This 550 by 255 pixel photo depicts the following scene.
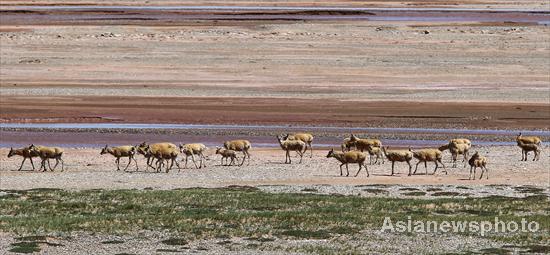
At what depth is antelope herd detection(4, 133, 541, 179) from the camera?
35156mm

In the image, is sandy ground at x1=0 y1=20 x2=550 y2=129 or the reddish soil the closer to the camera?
the reddish soil

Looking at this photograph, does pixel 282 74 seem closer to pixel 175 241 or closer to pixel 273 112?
pixel 273 112

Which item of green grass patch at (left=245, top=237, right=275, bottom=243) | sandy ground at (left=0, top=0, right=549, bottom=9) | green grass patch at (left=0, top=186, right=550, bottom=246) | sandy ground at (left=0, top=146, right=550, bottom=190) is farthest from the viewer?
sandy ground at (left=0, top=0, right=549, bottom=9)

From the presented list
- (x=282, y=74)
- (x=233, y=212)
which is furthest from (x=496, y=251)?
(x=282, y=74)

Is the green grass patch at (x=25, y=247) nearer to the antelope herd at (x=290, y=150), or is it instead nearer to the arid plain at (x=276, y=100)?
the arid plain at (x=276, y=100)

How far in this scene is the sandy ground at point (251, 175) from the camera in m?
33.3

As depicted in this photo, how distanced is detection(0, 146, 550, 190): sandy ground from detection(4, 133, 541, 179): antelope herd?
1.18 ft

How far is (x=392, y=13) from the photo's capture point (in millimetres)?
103812

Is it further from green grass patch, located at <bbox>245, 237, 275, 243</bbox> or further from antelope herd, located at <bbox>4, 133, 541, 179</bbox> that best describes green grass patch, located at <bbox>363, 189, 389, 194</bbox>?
green grass patch, located at <bbox>245, 237, 275, 243</bbox>

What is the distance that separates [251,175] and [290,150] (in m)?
4.35

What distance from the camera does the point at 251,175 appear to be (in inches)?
1389

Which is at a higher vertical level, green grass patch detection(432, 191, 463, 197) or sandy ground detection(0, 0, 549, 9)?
sandy ground detection(0, 0, 549, 9)

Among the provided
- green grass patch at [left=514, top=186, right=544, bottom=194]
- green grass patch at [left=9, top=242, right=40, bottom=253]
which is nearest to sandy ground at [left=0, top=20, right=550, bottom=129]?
green grass patch at [left=514, top=186, right=544, bottom=194]

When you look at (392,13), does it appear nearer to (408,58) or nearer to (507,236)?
(408,58)
